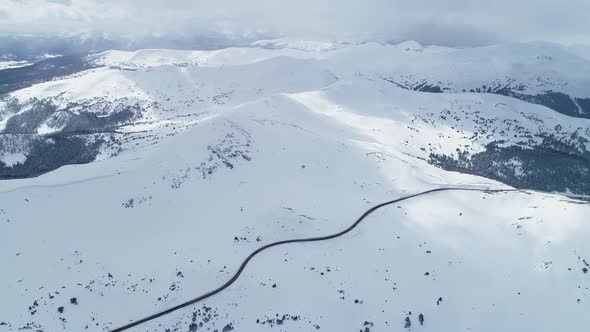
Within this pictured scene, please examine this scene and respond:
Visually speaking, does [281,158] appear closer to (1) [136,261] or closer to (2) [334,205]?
(2) [334,205]

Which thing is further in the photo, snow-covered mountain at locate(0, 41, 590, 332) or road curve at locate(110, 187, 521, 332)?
snow-covered mountain at locate(0, 41, 590, 332)

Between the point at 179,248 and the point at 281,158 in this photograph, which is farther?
the point at 281,158

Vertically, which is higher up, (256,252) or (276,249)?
(256,252)

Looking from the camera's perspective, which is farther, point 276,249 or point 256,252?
point 276,249

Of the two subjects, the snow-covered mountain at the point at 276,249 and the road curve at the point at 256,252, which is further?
the snow-covered mountain at the point at 276,249

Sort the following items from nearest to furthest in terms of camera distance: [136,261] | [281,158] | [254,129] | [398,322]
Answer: [398,322], [136,261], [281,158], [254,129]

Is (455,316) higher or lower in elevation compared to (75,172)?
lower

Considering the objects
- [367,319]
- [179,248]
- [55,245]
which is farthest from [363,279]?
[55,245]

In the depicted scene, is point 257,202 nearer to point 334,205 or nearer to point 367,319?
point 334,205

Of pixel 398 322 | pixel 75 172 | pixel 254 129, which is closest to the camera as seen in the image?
pixel 398 322
